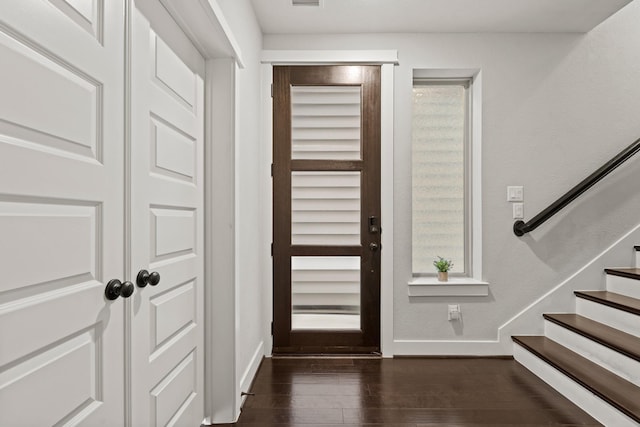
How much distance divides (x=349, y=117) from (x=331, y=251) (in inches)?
41.8

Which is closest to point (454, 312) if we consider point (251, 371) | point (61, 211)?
point (251, 371)

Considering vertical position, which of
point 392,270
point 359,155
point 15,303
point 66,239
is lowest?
point 392,270

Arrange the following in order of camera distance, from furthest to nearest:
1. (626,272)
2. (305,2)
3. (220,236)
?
(626,272)
(305,2)
(220,236)

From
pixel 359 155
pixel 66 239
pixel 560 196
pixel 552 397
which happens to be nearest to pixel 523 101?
pixel 560 196

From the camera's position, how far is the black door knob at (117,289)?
1114mm

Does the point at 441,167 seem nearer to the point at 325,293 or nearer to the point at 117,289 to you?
the point at 325,293

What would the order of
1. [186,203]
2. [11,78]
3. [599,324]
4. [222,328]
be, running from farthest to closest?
[599,324], [222,328], [186,203], [11,78]

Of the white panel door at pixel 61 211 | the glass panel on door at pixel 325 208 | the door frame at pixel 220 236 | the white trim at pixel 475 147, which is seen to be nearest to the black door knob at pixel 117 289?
the white panel door at pixel 61 211

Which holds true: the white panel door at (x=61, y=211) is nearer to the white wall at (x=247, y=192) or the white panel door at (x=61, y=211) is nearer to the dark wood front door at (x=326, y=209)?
the white wall at (x=247, y=192)

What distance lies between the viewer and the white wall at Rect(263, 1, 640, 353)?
10.3 feet

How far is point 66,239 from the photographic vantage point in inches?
37.7

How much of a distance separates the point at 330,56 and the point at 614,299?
8.79 ft

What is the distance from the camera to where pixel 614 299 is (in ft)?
9.23

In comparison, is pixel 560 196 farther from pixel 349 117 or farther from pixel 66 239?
pixel 66 239
